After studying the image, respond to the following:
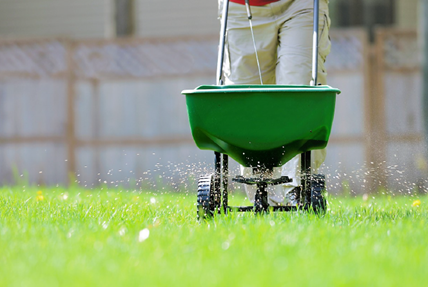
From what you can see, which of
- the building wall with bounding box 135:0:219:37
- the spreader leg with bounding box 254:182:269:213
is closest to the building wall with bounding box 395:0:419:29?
the building wall with bounding box 135:0:219:37

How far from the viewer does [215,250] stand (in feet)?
7.02

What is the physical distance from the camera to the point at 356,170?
23.2ft

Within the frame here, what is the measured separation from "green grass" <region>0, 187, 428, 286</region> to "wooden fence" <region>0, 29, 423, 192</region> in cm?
427

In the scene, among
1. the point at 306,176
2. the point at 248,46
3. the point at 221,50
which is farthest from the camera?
the point at 248,46

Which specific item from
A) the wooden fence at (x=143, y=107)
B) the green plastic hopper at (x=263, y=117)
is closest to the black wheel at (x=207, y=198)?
the green plastic hopper at (x=263, y=117)

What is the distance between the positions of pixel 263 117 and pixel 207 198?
46 cm

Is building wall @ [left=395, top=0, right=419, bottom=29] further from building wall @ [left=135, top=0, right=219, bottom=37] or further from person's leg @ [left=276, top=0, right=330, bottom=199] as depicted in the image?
person's leg @ [left=276, top=0, right=330, bottom=199]

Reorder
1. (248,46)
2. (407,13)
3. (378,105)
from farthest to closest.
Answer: (407,13)
(378,105)
(248,46)

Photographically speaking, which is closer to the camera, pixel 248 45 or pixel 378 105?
pixel 248 45

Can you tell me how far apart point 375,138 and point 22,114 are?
4.21m

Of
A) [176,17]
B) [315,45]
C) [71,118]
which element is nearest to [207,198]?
[315,45]

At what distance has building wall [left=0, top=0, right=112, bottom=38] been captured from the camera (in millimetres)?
10961

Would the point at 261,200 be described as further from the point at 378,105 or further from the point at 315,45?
the point at 378,105

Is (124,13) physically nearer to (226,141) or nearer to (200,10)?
(200,10)
